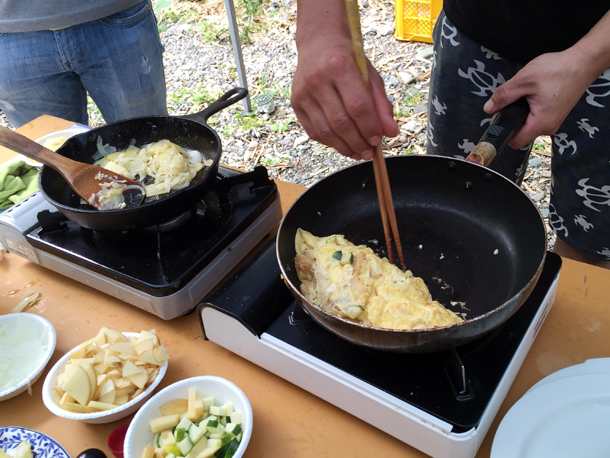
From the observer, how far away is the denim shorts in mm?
1682

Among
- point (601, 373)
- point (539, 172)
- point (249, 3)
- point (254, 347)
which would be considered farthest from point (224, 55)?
point (601, 373)

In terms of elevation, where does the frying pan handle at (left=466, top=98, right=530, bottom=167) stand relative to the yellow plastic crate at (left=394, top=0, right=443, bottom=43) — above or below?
above

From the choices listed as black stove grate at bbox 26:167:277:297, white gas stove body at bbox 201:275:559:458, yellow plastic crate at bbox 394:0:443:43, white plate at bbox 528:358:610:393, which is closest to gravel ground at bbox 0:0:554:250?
yellow plastic crate at bbox 394:0:443:43

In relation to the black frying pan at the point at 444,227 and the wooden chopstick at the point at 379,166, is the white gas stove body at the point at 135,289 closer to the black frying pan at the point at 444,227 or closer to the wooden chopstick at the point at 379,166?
the black frying pan at the point at 444,227

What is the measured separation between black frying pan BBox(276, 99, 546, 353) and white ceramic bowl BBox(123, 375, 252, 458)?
0.97 feet

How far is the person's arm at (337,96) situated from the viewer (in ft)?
3.57

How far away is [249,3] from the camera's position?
5.93 metres

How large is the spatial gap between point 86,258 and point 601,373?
57.6 inches

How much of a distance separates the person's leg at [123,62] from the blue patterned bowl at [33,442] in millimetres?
1840

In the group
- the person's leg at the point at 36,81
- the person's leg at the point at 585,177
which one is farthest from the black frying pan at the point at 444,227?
the person's leg at the point at 36,81

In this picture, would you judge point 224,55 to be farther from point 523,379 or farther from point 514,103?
point 523,379

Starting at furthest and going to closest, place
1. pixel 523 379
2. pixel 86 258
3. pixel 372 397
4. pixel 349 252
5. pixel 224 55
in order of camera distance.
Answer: pixel 224 55, pixel 86 258, pixel 349 252, pixel 523 379, pixel 372 397

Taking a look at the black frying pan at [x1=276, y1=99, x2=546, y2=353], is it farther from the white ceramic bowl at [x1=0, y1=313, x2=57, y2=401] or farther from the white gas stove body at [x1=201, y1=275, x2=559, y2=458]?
the white ceramic bowl at [x1=0, y1=313, x2=57, y2=401]

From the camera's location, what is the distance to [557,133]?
1.79 metres
